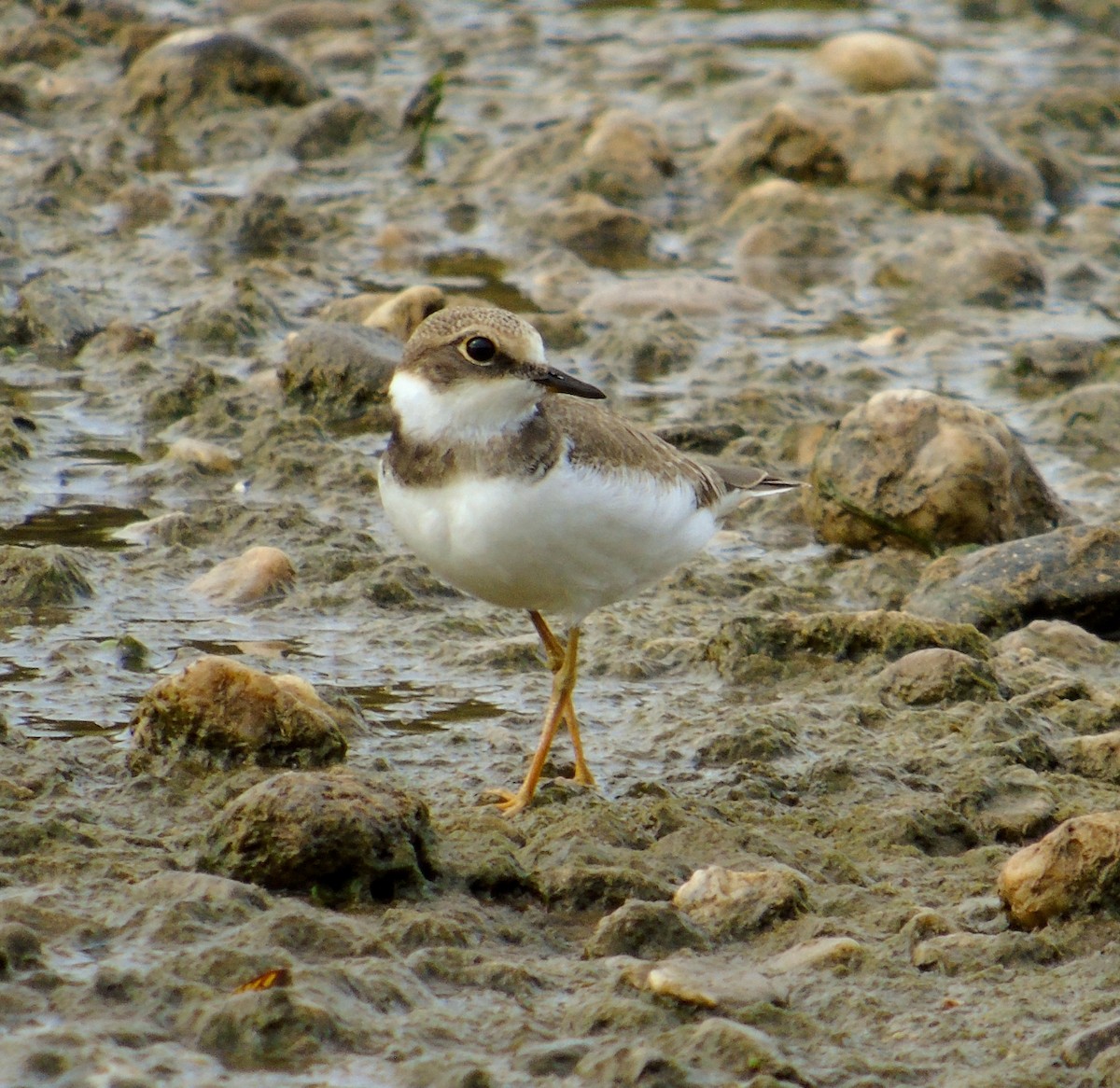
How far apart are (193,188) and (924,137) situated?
4784mm

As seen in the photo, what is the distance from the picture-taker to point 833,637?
6.13 meters

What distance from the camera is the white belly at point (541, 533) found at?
4.70m

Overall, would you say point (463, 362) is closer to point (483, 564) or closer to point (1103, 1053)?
point (483, 564)

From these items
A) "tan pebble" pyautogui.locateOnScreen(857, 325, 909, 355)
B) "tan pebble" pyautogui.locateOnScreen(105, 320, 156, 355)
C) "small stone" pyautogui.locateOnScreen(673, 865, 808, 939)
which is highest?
"small stone" pyautogui.locateOnScreen(673, 865, 808, 939)

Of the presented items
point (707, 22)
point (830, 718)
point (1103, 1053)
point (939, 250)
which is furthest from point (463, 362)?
point (707, 22)

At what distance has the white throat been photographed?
4820 millimetres

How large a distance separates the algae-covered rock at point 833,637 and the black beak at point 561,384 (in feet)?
4.79

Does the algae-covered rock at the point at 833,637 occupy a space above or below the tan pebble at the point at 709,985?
below

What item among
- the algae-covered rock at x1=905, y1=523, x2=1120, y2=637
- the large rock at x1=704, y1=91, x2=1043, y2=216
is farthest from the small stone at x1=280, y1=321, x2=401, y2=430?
the large rock at x1=704, y1=91, x2=1043, y2=216

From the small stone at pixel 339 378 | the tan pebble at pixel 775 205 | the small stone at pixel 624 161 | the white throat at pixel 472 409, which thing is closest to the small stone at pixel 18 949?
the white throat at pixel 472 409

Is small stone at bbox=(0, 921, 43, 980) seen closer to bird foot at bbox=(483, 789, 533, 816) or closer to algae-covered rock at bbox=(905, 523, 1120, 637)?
bird foot at bbox=(483, 789, 533, 816)

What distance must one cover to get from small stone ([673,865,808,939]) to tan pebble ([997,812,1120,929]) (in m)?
0.54

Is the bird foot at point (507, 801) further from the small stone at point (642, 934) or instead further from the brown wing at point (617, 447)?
the brown wing at point (617, 447)

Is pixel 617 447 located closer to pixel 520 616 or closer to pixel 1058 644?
pixel 520 616
